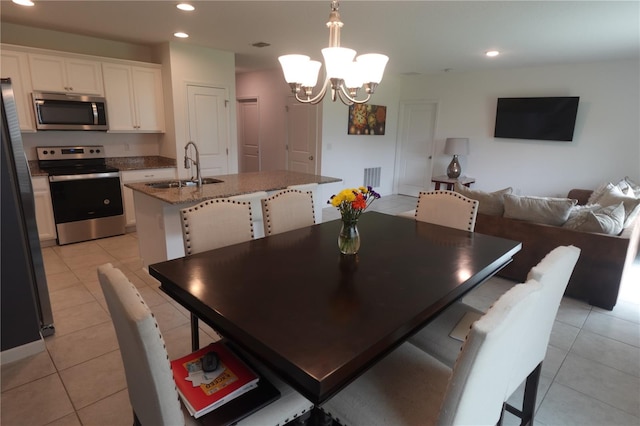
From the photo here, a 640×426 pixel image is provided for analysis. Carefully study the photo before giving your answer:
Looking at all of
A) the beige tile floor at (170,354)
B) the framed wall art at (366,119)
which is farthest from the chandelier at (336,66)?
the framed wall art at (366,119)

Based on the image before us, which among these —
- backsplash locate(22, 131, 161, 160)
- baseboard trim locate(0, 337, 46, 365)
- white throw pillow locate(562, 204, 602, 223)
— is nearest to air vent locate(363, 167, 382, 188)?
backsplash locate(22, 131, 161, 160)

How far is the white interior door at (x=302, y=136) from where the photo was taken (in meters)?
6.02

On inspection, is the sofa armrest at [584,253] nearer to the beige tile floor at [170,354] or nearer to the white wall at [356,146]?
the beige tile floor at [170,354]

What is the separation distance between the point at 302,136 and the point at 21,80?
3.82m

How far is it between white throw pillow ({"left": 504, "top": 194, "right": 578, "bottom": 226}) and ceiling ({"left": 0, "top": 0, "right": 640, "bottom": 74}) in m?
1.62

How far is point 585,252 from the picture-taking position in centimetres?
295

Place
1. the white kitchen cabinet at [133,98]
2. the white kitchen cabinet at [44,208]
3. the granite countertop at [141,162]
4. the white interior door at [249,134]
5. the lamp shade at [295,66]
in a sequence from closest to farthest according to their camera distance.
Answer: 1. the lamp shade at [295,66]
2. the white kitchen cabinet at [44,208]
3. the white kitchen cabinet at [133,98]
4. the granite countertop at [141,162]
5. the white interior door at [249,134]

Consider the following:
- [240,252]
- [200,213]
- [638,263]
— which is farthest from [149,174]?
[638,263]

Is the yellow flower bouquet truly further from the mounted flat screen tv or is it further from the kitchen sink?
the mounted flat screen tv

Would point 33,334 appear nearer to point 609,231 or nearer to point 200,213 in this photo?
point 200,213

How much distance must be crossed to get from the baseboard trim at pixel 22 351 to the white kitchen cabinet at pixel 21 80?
8.89ft

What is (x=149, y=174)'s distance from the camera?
464cm

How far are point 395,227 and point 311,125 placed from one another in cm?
407

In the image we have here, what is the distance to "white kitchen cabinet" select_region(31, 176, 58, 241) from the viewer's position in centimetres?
386
